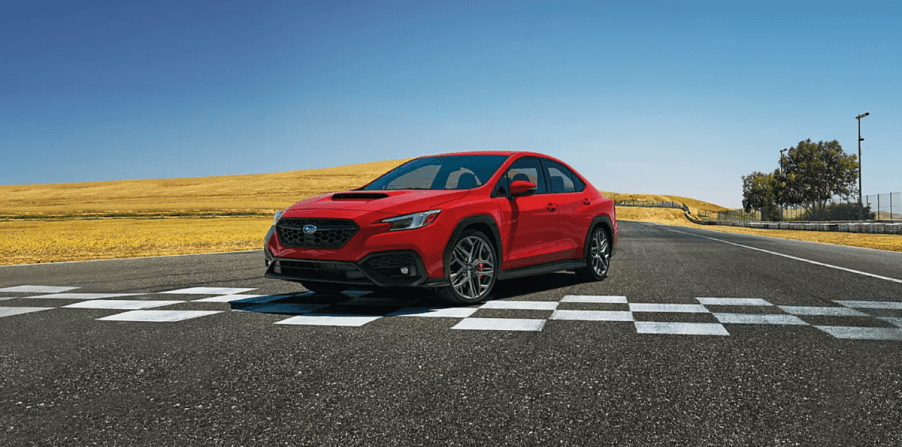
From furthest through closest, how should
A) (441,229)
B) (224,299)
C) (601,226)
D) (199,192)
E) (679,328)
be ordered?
(199,192)
(601,226)
(224,299)
(441,229)
(679,328)

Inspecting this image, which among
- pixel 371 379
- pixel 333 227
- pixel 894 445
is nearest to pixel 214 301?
pixel 333 227

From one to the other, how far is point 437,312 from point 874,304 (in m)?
4.24

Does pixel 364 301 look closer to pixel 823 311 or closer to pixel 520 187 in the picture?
pixel 520 187

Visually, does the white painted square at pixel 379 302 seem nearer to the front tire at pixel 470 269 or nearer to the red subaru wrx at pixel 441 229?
the red subaru wrx at pixel 441 229

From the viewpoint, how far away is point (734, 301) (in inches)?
257

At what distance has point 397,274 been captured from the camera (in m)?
5.77

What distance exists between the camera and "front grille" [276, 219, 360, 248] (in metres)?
5.79

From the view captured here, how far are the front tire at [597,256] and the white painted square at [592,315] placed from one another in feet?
8.00

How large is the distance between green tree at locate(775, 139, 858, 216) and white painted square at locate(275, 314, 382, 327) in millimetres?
75786

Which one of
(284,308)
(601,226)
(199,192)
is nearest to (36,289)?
(284,308)

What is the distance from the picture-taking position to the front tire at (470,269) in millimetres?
6168

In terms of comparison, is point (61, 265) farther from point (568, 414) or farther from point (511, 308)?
point (568, 414)

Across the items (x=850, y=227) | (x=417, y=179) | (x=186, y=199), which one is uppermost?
(x=186, y=199)

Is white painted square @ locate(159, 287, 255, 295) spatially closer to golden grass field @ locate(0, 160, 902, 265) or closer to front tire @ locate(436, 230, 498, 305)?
front tire @ locate(436, 230, 498, 305)
